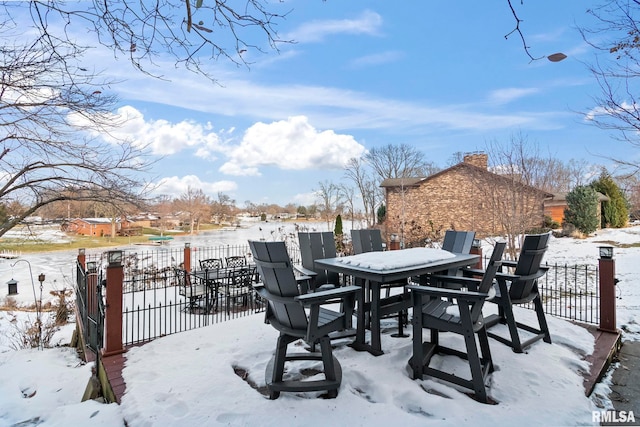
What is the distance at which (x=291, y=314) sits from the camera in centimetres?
244

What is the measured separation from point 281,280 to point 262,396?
3.03ft

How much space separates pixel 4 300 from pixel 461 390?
1174cm

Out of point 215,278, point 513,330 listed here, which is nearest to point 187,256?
point 215,278

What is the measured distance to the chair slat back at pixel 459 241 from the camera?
16.4ft

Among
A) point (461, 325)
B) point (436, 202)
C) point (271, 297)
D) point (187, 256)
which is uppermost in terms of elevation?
point (436, 202)

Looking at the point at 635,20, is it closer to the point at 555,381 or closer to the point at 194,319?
the point at 555,381

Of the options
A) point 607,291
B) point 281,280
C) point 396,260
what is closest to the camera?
point 281,280

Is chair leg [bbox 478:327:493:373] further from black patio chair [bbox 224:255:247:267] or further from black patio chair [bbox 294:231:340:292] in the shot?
black patio chair [bbox 224:255:247:267]

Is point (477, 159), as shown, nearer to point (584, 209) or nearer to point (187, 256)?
point (584, 209)

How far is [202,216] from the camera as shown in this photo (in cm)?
2747

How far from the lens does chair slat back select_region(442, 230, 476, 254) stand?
16.4 feet

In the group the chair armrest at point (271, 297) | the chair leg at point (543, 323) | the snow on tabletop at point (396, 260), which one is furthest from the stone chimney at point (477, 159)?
the chair armrest at point (271, 297)

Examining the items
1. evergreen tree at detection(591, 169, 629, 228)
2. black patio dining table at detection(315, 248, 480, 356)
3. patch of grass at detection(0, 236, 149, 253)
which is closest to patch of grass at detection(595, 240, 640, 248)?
evergreen tree at detection(591, 169, 629, 228)

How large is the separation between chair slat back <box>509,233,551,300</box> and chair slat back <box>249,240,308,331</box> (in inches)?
93.1
